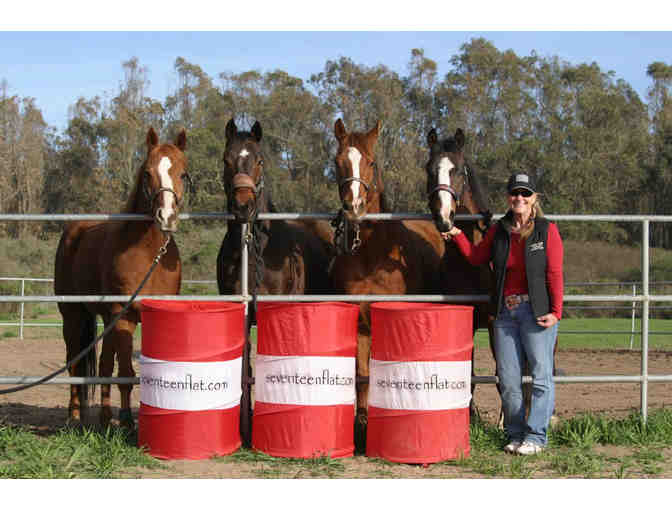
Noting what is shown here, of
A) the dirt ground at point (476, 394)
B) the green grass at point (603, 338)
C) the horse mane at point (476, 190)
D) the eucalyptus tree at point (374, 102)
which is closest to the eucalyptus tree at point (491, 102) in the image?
the eucalyptus tree at point (374, 102)

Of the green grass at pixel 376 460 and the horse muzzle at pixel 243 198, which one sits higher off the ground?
the horse muzzle at pixel 243 198

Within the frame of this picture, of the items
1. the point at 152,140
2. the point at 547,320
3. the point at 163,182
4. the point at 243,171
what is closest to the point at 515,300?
the point at 547,320

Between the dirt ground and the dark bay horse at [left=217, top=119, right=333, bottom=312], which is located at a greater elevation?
the dark bay horse at [left=217, top=119, right=333, bottom=312]

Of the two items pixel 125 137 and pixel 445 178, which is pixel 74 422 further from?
pixel 125 137

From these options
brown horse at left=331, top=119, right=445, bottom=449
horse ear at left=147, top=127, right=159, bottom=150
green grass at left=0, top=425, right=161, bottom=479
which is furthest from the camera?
horse ear at left=147, top=127, right=159, bottom=150

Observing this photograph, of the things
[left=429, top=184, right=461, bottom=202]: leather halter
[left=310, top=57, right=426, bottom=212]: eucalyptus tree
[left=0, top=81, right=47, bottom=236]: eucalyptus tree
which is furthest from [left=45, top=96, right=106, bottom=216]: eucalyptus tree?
[left=429, top=184, right=461, bottom=202]: leather halter

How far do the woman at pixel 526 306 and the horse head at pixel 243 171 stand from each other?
170cm

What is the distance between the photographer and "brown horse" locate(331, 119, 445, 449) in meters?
4.76

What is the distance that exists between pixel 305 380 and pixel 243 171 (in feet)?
5.20

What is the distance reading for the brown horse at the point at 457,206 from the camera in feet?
15.2

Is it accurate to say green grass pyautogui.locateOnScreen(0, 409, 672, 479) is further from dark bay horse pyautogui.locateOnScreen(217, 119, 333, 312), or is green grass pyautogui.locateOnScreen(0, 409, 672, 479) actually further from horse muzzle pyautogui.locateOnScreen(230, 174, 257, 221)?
horse muzzle pyautogui.locateOnScreen(230, 174, 257, 221)

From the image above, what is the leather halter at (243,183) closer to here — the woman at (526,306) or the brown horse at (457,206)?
the brown horse at (457,206)

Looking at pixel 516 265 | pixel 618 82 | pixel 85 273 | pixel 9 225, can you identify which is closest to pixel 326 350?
pixel 516 265

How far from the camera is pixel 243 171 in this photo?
15.6 feet
